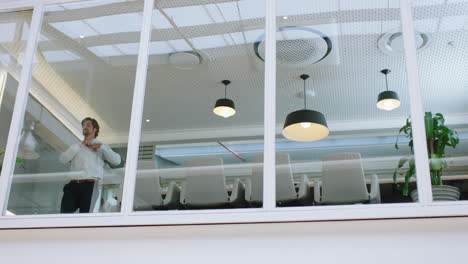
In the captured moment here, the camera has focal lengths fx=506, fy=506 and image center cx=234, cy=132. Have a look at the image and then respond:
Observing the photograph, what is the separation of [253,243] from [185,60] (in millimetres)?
2681

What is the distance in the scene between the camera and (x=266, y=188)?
3457 millimetres

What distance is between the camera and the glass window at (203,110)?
3.84 meters

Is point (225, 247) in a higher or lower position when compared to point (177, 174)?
lower

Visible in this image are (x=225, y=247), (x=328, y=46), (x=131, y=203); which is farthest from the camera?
(x=328, y=46)

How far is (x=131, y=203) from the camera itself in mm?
3559

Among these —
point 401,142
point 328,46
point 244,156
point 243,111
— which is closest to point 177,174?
point 244,156

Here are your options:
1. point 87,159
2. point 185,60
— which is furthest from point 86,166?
point 185,60

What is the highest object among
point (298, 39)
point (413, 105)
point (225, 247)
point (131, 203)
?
point (298, 39)

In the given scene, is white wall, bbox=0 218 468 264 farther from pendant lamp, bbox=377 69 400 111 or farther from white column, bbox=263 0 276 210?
Answer: pendant lamp, bbox=377 69 400 111

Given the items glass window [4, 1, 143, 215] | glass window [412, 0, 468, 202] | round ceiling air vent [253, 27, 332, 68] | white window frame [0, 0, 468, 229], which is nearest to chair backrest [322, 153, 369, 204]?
white window frame [0, 0, 468, 229]

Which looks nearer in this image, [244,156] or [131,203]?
[131,203]

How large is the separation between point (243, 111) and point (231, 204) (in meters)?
1.16

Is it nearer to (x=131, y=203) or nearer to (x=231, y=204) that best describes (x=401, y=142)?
(x=231, y=204)

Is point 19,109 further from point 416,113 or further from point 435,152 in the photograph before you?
point 435,152
